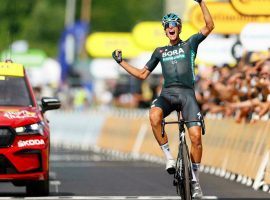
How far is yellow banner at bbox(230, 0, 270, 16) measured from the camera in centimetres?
2548

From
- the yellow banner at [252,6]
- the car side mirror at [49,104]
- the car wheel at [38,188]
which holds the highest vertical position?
the yellow banner at [252,6]

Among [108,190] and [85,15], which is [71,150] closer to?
[108,190]

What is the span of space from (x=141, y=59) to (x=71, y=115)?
36.4ft

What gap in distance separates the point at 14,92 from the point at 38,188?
137cm

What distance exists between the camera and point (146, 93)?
6469 cm

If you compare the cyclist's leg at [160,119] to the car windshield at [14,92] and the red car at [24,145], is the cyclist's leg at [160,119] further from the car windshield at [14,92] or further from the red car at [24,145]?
the car windshield at [14,92]

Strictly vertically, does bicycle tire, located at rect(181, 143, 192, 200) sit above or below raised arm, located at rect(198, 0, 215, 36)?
below

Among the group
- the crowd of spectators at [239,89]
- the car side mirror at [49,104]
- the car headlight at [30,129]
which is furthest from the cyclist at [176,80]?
the crowd of spectators at [239,89]

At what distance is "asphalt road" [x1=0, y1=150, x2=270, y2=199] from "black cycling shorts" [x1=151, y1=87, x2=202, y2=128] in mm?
2746

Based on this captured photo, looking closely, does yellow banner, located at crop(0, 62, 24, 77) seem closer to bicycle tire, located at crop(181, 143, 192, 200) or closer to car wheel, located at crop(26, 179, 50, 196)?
car wheel, located at crop(26, 179, 50, 196)

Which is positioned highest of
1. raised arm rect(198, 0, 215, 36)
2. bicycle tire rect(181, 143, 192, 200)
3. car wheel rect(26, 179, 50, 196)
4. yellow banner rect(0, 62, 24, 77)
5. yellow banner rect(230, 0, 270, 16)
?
raised arm rect(198, 0, 215, 36)

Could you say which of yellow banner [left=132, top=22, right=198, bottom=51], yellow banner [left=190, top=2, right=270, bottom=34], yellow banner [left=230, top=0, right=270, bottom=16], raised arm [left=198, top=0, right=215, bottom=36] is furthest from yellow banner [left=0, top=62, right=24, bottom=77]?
yellow banner [left=132, top=22, right=198, bottom=51]

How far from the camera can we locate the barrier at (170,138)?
71.8 feet

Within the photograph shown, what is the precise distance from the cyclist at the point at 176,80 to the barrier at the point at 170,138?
14.8ft
